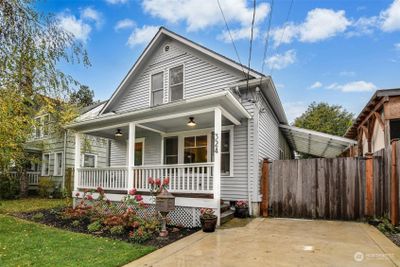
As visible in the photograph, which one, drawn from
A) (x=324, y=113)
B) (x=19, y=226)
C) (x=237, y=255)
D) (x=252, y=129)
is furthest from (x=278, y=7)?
(x=324, y=113)

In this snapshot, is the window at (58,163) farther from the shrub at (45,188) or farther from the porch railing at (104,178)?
the porch railing at (104,178)

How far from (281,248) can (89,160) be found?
603 inches

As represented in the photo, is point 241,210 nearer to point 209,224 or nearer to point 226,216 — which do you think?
point 226,216

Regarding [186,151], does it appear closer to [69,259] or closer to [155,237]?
[155,237]

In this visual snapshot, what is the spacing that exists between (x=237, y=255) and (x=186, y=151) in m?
5.72

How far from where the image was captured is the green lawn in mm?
4297

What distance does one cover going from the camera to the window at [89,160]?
17109 millimetres

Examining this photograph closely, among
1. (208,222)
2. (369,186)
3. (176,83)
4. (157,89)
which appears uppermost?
(176,83)

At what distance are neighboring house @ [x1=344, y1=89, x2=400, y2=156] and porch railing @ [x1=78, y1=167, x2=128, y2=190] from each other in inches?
319

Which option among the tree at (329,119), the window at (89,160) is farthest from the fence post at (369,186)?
the tree at (329,119)

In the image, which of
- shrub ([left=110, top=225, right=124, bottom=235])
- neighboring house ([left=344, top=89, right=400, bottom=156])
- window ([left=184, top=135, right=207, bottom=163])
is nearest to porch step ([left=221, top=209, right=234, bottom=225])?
window ([left=184, top=135, right=207, bottom=163])

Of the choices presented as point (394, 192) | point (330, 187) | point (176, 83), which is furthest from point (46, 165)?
point (394, 192)

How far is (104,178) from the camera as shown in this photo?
941cm

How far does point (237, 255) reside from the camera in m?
4.48
